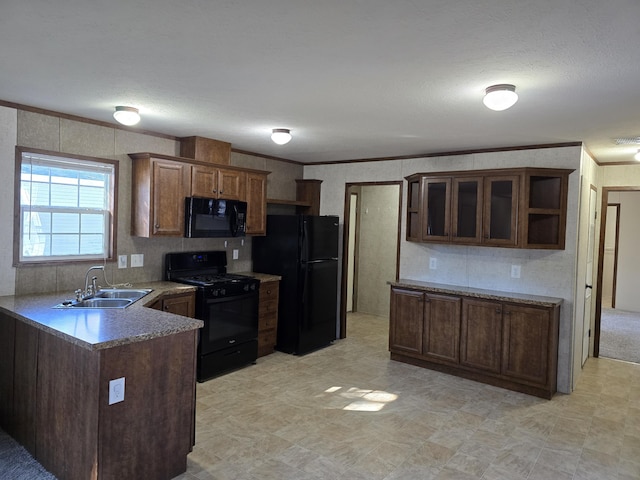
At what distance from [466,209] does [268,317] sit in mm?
2396

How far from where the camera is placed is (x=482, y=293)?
4.22 m

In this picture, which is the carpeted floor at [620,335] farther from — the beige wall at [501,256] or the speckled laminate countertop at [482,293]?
the speckled laminate countertop at [482,293]

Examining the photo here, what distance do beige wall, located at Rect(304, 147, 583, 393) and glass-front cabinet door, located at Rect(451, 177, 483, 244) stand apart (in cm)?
36

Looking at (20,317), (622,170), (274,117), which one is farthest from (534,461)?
(622,170)

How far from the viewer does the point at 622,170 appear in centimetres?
498

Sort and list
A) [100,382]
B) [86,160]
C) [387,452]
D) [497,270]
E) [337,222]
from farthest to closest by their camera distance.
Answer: [337,222], [497,270], [86,160], [387,452], [100,382]

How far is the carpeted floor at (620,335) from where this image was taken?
5328 millimetres

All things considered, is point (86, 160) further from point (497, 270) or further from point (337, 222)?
point (497, 270)

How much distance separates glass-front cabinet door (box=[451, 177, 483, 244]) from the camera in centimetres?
428

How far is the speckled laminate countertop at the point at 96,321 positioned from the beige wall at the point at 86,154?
29 centimetres

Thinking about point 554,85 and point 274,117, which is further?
point 274,117

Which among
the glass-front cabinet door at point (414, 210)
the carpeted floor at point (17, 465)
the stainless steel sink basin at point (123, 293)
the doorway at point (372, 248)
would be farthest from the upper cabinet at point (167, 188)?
the doorway at point (372, 248)

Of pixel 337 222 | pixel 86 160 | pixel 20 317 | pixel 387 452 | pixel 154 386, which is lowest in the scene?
pixel 387 452

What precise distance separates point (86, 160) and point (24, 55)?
1.53 meters
